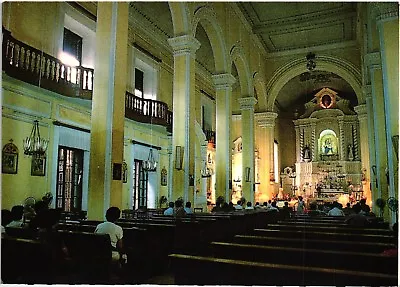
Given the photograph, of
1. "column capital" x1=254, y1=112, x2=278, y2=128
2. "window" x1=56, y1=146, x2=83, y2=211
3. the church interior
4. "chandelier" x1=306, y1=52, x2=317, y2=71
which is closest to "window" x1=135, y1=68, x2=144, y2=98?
the church interior

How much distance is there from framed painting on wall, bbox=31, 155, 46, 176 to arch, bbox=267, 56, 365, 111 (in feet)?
42.1

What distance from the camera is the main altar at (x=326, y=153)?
22.5 meters

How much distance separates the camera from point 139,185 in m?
14.0

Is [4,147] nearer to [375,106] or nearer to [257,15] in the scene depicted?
[375,106]

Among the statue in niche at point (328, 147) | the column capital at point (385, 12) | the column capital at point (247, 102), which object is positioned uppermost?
the column capital at point (247, 102)

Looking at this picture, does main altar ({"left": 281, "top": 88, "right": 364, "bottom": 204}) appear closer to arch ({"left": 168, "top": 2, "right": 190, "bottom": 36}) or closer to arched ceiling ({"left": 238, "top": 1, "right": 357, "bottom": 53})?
arched ceiling ({"left": 238, "top": 1, "right": 357, "bottom": 53})

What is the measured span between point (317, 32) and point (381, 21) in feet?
33.4

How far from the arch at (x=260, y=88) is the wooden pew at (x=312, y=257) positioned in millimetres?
14668

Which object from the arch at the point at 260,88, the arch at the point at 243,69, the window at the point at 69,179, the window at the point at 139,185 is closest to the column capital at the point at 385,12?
the arch at the point at 243,69

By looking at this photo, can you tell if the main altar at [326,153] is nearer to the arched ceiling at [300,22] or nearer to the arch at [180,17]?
the arched ceiling at [300,22]

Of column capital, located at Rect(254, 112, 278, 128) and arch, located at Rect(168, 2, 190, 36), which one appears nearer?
arch, located at Rect(168, 2, 190, 36)

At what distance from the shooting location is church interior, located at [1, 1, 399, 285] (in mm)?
4242

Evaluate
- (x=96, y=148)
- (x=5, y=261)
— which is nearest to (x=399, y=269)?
(x=5, y=261)

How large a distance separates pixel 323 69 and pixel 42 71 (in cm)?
1456
